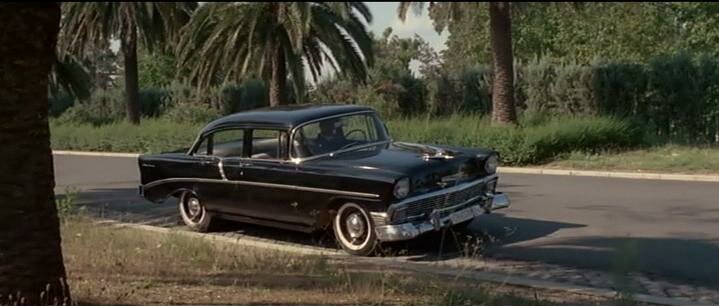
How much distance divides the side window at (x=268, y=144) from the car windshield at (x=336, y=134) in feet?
0.49

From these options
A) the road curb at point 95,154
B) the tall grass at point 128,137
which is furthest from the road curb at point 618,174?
the road curb at point 95,154

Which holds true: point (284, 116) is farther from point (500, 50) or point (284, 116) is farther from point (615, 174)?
point (500, 50)

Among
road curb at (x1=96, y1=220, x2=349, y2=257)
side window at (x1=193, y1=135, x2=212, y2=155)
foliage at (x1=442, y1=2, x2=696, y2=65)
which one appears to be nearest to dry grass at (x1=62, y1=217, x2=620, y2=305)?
road curb at (x1=96, y1=220, x2=349, y2=257)

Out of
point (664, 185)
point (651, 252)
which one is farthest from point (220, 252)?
point (664, 185)

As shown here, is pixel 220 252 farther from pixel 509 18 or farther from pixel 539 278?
pixel 509 18

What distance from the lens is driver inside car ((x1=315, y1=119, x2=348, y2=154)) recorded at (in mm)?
9086

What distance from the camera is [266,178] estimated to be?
29.8 feet

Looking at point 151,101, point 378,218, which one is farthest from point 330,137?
point 151,101

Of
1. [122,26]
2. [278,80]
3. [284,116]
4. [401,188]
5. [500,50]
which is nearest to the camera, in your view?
[401,188]

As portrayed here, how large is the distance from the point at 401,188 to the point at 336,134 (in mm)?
1522

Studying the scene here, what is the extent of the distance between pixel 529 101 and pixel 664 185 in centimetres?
1167

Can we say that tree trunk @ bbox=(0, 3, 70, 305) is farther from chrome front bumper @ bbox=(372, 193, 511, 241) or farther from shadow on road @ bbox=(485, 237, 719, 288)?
shadow on road @ bbox=(485, 237, 719, 288)

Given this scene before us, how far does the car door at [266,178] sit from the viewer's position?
889 cm

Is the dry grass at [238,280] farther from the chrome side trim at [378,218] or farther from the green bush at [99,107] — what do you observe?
the green bush at [99,107]
